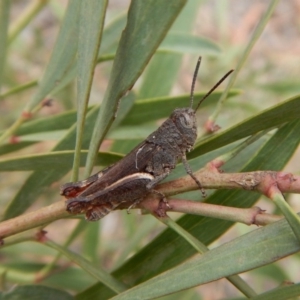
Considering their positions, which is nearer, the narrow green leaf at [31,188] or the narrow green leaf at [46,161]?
the narrow green leaf at [46,161]

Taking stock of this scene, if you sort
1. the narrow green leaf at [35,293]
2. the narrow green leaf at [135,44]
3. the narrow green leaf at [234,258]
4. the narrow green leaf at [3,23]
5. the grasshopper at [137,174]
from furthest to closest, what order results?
1. the narrow green leaf at [3,23]
2. the narrow green leaf at [35,293]
3. the grasshopper at [137,174]
4. the narrow green leaf at [135,44]
5. the narrow green leaf at [234,258]

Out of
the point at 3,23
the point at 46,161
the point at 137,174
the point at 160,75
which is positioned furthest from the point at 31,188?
the point at 160,75

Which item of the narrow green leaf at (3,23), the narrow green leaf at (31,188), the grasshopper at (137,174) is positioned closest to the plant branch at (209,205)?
the grasshopper at (137,174)

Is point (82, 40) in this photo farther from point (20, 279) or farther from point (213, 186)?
point (20, 279)

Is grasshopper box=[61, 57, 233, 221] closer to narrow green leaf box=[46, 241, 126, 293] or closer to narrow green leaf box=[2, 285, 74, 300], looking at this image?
narrow green leaf box=[46, 241, 126, 293]

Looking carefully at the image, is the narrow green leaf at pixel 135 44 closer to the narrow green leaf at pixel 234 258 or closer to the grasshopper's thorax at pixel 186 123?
the grasshopper's thorax at pixel 186 123

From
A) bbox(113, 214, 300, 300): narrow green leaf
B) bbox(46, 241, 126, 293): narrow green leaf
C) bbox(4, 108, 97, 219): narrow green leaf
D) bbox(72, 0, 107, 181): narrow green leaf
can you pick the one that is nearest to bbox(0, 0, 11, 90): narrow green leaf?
bbox(4, 108, 97, 219): narrow green leaf
